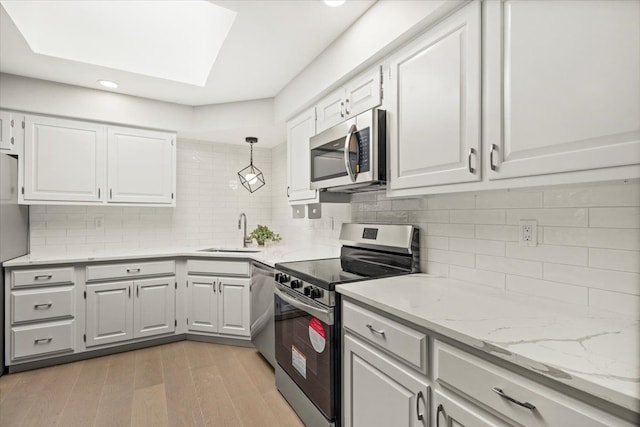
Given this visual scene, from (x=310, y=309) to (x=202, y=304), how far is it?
1.70 metres

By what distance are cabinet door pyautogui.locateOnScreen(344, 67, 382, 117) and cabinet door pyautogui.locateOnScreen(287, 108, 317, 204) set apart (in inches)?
19.0

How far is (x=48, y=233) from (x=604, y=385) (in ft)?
13.2

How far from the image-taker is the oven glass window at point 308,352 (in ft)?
5.38

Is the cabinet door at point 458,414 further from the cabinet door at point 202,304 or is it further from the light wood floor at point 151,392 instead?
the cabinet door at point 202,304

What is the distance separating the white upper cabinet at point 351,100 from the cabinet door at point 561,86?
70 centimetres

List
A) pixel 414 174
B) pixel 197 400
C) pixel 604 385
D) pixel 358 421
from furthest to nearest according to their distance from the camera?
pixel 197 400 < pixel 414 174 < pixel 358 421 < pixel 604 385

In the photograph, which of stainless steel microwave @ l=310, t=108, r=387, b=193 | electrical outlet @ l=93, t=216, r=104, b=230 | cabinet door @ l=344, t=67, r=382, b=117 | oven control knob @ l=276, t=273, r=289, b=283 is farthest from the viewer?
electrical outlet @ l=93, t=216, r=104, b=230

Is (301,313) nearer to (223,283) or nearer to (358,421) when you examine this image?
(358,421)

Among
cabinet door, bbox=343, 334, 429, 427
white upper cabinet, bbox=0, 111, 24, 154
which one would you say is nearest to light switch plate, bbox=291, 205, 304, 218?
cabinet door, bbox=343, 334, 429, 427

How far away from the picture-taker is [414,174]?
62.7 inches

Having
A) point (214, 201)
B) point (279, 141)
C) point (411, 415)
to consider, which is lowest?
point (411, 415)

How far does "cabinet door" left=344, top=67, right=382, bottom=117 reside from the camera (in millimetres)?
1836

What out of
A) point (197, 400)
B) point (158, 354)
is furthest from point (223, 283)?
point (197, 400)

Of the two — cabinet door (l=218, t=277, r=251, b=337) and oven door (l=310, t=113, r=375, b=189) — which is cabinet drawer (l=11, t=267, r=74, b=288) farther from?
oven door (l=310, t=113, r=375, b=189)
